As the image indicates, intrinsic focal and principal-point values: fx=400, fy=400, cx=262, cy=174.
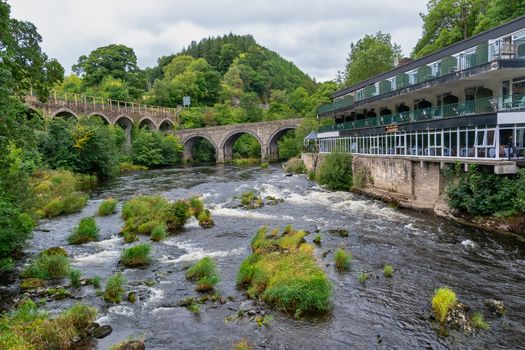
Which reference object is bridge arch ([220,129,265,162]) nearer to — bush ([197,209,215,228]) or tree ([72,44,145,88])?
tree ([72,44,145,88])

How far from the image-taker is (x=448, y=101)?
27250 millimetres

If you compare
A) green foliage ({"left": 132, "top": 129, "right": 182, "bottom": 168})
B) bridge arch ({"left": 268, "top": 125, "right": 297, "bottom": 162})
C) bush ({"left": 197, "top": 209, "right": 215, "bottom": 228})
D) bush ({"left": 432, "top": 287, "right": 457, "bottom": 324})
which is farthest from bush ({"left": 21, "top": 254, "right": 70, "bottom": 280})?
bridge arch ({"left": 268, "top": 125, "right": 297, "bottom": 162})

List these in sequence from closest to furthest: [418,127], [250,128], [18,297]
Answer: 1. [18,297]
2. [418,127]
3. [250,128]

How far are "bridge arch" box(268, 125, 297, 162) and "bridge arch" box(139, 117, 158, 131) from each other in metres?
25.3

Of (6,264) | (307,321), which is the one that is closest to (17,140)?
(6,264)

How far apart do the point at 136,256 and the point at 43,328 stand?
245 inches

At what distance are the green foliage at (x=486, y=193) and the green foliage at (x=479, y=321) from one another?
886 centimetres

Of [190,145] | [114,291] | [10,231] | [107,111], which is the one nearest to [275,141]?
[190,145]

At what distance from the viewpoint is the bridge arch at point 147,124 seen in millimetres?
79438

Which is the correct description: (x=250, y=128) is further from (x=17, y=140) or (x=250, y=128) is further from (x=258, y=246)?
(x=17, y=140)

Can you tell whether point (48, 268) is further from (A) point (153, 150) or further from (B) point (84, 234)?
(A) point (153, 150)

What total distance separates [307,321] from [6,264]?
36.7ft

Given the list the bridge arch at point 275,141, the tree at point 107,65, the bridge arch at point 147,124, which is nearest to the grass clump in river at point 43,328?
the bridge arch at point 275,141

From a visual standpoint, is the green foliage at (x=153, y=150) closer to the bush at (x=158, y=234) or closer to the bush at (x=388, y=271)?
the bush at (x=158, y=234)
